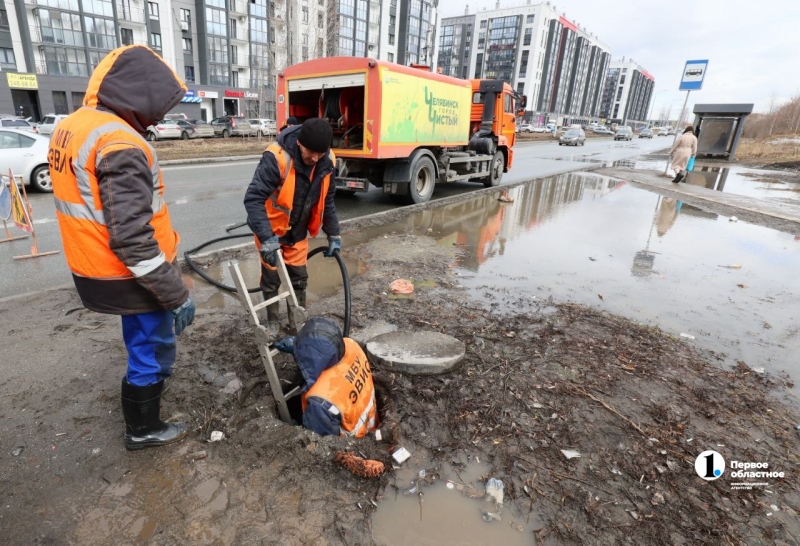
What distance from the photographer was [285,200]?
Answer: 3.17 metres

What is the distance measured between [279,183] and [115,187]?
1392mm

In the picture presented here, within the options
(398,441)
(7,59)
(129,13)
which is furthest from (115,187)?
(129,13)

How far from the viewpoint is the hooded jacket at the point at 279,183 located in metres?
3.04

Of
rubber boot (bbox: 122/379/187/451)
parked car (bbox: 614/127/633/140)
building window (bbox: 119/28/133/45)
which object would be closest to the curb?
rubber boot (bbox: 122/379/187/451)

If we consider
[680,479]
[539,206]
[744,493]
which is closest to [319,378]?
[680,479]

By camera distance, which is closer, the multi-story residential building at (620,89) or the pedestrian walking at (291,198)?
the pedestrian walking at (291,198)

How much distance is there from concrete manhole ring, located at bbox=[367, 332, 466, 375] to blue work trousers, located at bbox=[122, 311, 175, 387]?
1.44 m

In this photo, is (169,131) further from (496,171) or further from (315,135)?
(315,135)

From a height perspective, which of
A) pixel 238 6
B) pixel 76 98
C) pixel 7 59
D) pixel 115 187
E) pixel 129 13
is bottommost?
pixel 115 187

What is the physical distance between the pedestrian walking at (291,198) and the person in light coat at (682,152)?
1441 centimetres

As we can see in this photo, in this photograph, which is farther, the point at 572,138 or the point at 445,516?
the point at 572,138

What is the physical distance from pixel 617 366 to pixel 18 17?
1766 inches

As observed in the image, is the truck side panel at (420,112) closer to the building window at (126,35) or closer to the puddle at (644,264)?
the puddle at (644,264)

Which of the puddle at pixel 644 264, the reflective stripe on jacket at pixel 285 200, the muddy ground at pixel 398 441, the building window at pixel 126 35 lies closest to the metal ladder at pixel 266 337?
the muddy ground at pixel 398 441
